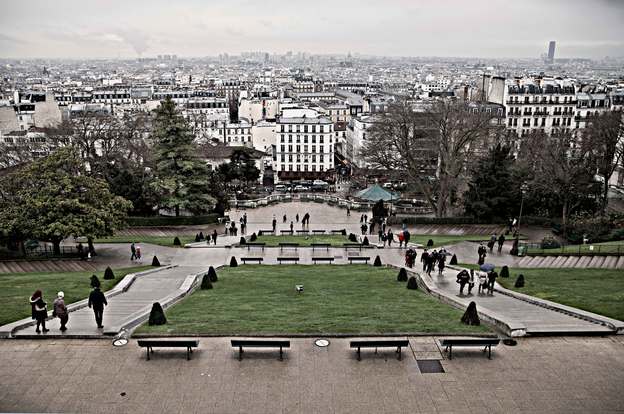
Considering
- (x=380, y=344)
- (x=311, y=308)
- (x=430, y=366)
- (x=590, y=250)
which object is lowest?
(x=590, y=250)

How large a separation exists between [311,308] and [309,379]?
6177 millimetres

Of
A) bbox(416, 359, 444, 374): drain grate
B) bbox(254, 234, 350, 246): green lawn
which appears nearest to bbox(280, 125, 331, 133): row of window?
bbox(254, 234, 350, 246): green lawn

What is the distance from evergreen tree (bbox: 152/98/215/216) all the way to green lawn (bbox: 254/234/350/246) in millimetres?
8932

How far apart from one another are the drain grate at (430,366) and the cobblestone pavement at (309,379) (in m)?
0.20

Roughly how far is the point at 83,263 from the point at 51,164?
716cm

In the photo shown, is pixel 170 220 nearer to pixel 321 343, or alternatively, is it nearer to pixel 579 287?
pixel 321 343

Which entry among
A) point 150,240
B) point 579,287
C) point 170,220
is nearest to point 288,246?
point 150,240

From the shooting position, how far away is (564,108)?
9538 cm

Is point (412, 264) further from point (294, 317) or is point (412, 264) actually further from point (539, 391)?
point (539, 391)

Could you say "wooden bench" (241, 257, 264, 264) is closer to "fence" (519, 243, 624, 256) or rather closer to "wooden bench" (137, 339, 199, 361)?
"wooden bench" (137, 339, 199, 361)

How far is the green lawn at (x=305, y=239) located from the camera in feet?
134

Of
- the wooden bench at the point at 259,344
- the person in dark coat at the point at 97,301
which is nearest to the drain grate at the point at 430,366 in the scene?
the wooden bench at the point at 259,344

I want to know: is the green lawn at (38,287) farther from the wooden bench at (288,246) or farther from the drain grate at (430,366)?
the drain grate at (430,366)

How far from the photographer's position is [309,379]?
623 inches
